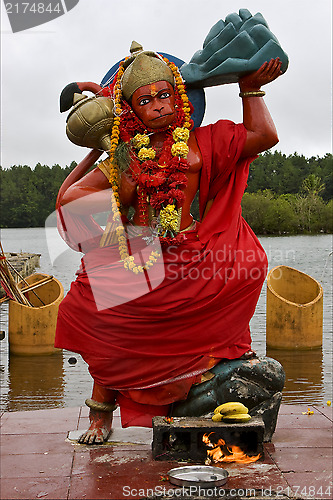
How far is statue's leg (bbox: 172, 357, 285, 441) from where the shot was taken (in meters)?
4.48

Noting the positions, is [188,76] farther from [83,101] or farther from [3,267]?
[3,267]

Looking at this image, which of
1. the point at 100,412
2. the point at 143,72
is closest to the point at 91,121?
the point at 143,72

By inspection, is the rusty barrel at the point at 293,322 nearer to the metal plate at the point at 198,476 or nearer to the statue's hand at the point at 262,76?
the statue's hand at the point at 262,76

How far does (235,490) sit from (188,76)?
2.83m

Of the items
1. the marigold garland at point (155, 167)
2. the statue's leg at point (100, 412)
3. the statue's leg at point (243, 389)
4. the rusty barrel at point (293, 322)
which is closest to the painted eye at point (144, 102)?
the marigold garland at point (155, 167)

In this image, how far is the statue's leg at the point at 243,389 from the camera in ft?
14.7

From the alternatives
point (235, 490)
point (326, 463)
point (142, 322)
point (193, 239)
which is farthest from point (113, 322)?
point (326, 463)

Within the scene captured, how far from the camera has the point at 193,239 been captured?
4707 millimetres

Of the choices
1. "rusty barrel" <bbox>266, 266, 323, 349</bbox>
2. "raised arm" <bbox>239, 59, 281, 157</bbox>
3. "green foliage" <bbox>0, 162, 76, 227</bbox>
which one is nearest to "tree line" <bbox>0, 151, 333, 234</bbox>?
"green foliage" <bbox>0, 162, 76, 227</bbox>

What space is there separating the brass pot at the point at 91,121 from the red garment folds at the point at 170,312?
553 millimetres

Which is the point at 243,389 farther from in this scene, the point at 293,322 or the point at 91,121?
the point at 293,322

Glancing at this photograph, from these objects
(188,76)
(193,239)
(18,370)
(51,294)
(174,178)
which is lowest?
(18,370)

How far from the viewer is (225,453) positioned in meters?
4.27

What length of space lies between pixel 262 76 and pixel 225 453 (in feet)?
8.43
